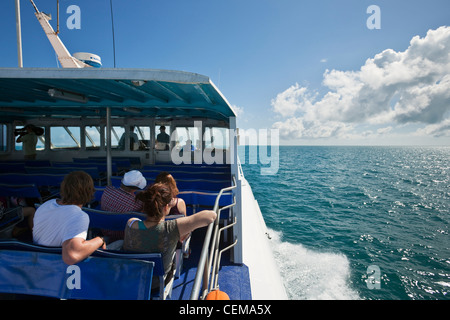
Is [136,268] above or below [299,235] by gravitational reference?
above

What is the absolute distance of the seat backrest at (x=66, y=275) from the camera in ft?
5.63

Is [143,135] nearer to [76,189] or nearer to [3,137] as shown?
[3,137]

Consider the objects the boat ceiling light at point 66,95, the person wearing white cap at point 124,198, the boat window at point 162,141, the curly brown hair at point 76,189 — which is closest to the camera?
the curly brown hair at point 76,189

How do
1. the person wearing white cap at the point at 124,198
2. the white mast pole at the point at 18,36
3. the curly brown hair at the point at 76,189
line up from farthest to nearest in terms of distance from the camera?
the white mast pole at the point at 18,36, the person wearing white cap at the point at 124,198, the curly brown hair at the point at 76,189

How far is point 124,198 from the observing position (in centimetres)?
284

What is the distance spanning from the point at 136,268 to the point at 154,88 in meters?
3.10

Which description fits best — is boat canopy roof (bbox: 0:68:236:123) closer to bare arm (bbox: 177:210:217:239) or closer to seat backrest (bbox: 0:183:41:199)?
bare arm (bbox: 177:210:217:239)

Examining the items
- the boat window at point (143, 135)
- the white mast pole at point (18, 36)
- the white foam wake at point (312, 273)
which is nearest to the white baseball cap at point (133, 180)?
the white foam wake at point (312, 273)

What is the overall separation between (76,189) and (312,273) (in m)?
7.70

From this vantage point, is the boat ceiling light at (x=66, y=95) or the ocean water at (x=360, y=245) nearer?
the boat ceiling light at (x=66, y=95)

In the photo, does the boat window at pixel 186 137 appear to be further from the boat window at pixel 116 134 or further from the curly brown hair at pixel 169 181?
the curly brown hair at pixel 169 181
